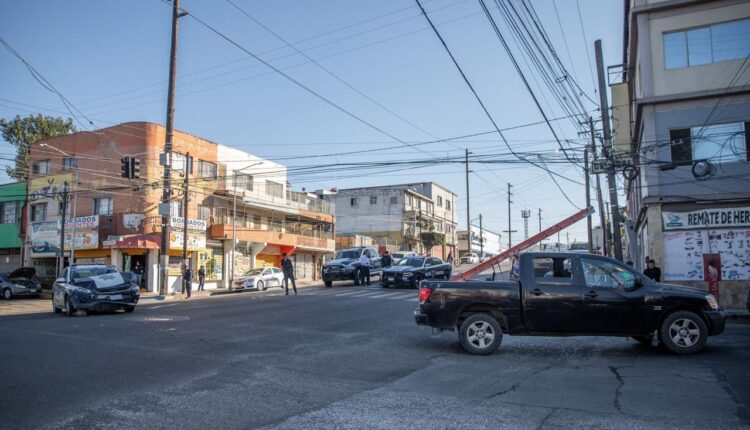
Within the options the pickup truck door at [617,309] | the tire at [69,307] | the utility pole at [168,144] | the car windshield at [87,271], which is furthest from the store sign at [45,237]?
the pickup truck door at [617,309]

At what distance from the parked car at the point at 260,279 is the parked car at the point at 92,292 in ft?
46.7

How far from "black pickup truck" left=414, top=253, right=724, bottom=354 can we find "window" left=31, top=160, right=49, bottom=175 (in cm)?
3962

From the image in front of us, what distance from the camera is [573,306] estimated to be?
8.98 m

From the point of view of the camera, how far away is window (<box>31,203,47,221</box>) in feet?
131

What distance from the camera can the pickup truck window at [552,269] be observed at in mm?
9227

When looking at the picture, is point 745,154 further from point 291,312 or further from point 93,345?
point 93,345

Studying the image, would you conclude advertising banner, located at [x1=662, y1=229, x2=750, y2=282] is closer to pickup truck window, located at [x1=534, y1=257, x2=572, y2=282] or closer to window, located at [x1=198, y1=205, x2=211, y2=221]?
pickup truck window, located at [x1=534, y1=257, x2=572, y2=282]

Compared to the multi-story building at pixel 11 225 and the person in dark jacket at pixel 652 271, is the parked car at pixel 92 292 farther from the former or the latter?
the multi-story building at pixel 11 225

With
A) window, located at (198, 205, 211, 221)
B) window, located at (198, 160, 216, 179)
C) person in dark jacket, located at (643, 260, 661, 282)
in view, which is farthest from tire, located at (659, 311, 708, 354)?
window, located at (198, 160, 216, 179)

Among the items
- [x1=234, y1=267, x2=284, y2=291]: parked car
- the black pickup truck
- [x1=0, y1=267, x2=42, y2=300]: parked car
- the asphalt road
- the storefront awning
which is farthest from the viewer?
the storefront awning

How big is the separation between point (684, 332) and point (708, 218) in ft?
37.1

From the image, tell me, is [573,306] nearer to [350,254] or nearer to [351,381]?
[351,381]

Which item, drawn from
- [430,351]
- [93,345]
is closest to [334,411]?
[430,351]

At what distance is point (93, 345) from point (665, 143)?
59.4 feet
